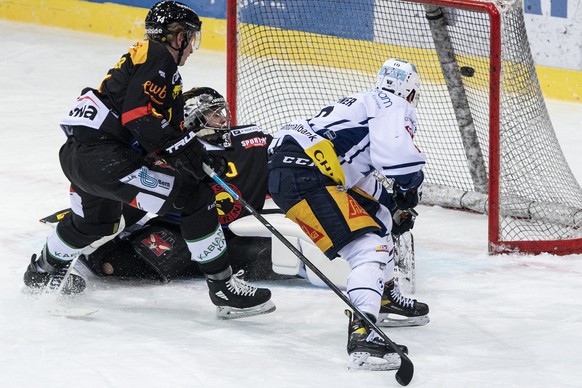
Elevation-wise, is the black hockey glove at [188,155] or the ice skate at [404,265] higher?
the black hockey glove at [188,155]

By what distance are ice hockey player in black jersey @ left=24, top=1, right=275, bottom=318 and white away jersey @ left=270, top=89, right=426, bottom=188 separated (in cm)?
35

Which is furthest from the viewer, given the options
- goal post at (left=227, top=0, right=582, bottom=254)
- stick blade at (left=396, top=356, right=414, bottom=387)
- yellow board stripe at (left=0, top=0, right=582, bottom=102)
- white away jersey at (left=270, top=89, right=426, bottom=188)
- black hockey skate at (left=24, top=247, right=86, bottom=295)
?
yellow board stripe at (left=0, top=0, right=582, bottom=102)

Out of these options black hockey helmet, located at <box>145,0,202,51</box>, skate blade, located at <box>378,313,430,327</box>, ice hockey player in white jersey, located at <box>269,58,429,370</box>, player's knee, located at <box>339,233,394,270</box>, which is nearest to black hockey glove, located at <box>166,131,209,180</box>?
ice hockey player in white jersey, located at <box>269,58,429,370</box>

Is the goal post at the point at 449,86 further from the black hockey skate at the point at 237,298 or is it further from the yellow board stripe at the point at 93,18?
the yellow board stripe at the point at 93,18

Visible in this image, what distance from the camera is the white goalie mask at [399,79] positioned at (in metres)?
3.93

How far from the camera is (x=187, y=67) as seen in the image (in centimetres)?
862

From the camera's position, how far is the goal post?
5.05m

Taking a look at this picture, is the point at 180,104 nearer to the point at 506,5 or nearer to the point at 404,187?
the point at 404,187

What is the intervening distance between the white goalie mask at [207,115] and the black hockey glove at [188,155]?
0.85 m

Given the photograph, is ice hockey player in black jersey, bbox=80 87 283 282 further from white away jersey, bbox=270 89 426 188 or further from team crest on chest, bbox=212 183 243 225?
white away jersey, bbox=270 89 426 188

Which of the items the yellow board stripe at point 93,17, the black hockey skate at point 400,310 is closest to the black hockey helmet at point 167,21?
the black hockey skate at point 400,310

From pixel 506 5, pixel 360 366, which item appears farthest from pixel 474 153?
pixel 360 366

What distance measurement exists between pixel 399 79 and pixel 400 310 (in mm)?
831

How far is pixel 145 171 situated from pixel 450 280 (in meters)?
1.40
